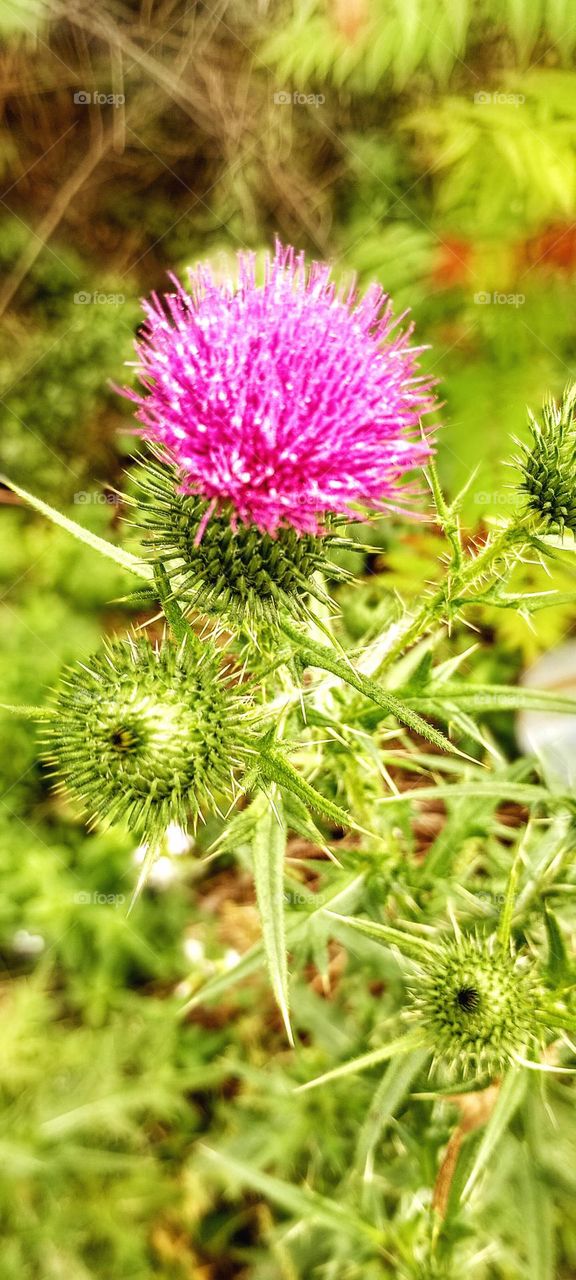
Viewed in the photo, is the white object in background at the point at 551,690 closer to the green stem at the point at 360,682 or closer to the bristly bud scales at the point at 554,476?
the bristly bud scales at the point at 554,476

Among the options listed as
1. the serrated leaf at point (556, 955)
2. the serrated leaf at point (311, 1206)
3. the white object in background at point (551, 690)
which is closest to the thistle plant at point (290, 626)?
the serrated leaf at point (556, 955)

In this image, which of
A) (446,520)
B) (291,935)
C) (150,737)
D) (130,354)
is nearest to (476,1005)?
(291,935)

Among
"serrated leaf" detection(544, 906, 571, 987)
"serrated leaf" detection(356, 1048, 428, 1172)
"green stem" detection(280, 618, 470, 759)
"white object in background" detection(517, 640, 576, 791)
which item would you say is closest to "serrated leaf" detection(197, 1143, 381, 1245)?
"serrated leaf" detection(356, 1048, 428, 1172)

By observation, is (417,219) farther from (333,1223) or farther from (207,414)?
(333,1223)

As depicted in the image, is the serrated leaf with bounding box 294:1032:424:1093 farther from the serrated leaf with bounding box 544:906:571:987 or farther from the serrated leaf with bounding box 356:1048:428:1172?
the serrated leaf with bounding box 544:906:571:987

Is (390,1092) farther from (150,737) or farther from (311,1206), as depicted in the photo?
(150,737)

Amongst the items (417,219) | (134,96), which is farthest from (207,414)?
(134,96)

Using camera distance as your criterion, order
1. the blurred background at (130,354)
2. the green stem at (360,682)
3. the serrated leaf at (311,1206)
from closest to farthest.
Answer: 1. the green stem at (360,682)
2. the serrated leaf at (311,1206)
3. the blurred background at (130,354)
